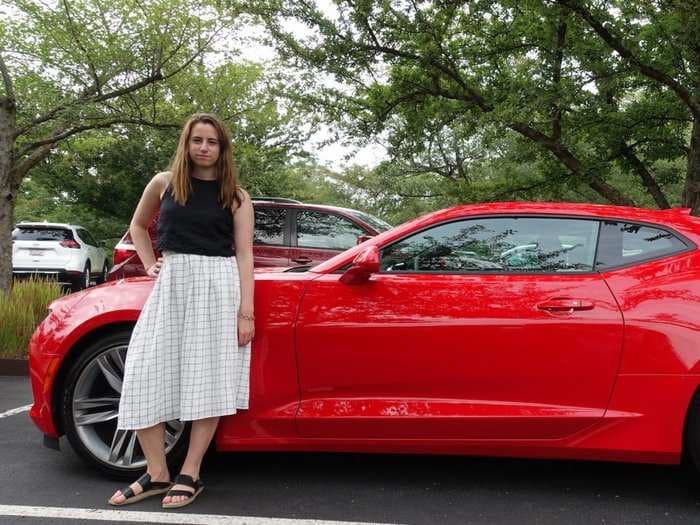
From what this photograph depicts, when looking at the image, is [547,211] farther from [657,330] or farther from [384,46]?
[384,46]

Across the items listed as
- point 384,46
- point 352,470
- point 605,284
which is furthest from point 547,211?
point 384,46

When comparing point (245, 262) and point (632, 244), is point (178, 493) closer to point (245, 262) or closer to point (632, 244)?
point (245, 262)

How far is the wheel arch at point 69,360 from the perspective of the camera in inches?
132

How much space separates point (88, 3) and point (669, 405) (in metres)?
9.56

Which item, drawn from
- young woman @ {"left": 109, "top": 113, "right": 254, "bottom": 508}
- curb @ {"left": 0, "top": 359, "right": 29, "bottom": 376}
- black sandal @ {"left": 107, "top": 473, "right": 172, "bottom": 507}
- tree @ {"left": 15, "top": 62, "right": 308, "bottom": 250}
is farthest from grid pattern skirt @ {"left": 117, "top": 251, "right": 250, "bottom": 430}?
tree @ {"left": 15, "top": 62, "right": 308, "bottom": 250}

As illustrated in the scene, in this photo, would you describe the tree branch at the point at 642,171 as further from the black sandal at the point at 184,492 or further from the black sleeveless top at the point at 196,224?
the black sandal at the point at 184,492

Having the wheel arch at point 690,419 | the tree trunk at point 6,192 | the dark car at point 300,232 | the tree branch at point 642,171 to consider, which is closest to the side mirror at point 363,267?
the wheel arch at point 690,419

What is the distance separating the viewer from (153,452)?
3.07 metres

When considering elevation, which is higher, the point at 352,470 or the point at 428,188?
the point at 428,188

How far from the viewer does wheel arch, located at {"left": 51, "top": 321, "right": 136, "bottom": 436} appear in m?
3.35

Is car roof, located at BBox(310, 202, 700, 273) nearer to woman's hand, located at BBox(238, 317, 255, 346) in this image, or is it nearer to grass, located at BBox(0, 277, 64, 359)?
woman's hand, located at BBox(238, 317, 255, 346)

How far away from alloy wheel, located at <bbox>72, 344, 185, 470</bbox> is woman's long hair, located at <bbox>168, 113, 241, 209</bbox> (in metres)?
0.90

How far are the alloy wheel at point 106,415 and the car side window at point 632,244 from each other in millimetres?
2269

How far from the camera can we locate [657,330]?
9.68ft
